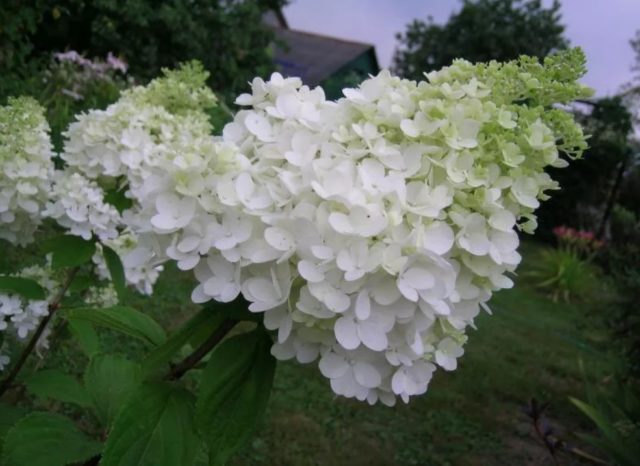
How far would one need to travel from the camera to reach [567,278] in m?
9.63

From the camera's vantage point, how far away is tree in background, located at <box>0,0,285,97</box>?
9.77 m

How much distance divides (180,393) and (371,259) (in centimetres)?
45

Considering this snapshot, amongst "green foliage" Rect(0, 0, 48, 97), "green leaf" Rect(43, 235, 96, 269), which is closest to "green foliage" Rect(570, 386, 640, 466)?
"green leaf" Rect(43, 235, 96, 269)

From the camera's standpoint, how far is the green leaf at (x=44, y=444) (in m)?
1.34

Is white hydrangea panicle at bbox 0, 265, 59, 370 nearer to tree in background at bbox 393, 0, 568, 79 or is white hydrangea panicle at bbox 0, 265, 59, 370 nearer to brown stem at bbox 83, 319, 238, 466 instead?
brown stem at bbox 83, 319, 238, 466

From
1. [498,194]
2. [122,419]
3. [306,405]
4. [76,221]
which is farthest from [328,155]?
[306,405]

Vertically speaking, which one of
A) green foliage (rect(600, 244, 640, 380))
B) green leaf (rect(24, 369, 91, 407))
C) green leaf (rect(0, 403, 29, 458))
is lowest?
green leaf (rect(0, 403, 29, 458))

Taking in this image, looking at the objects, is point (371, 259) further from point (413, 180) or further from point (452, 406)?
point (452, 406)

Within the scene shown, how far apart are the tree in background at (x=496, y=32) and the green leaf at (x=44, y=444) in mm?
19518

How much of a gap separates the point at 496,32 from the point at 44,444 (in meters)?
20.9

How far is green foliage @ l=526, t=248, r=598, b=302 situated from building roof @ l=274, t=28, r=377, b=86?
14194mm

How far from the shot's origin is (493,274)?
106 centimetres

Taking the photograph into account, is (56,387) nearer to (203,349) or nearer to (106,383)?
(106,383)

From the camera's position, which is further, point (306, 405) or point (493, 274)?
point (306, 405)
